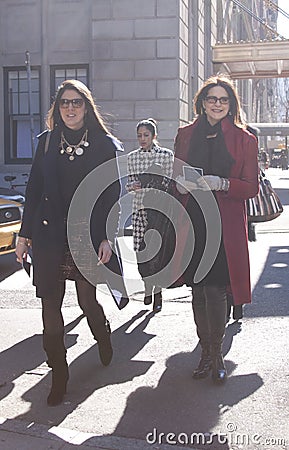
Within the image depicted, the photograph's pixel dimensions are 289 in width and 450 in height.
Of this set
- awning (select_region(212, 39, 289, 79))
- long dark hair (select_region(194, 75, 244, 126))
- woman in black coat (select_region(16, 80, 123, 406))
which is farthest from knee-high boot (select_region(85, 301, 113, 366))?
awning (select_region(212, 39, 289, 79))

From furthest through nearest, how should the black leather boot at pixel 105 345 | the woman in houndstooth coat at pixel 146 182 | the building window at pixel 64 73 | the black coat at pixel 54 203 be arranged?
the building window at pixel 64 73
the woman in houndstooth coat at pixel 146 182
the black leather boot at pixel 105 345
the black coat at pixel 54 203

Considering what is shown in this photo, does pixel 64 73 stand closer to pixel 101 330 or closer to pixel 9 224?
pixel 9 224

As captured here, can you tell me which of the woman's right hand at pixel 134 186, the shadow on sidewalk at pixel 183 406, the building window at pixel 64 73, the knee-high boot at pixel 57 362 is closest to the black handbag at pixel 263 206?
the woman's right hand at pixel 134 186

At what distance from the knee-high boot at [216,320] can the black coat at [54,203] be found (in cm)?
81

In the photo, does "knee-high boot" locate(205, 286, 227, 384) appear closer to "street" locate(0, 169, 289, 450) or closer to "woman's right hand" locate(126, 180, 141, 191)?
"street" locate(0, 169, 289, 450)

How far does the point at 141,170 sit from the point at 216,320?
2.58 m

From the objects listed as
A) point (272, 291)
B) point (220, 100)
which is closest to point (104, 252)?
point (220, 100)

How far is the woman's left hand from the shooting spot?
4496mm

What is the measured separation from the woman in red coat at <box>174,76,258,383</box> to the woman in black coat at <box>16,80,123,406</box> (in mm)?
548

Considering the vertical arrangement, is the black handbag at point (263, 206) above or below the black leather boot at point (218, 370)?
above

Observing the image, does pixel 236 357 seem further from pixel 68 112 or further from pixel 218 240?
pixel 68 112

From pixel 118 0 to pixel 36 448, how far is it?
16.2 metres

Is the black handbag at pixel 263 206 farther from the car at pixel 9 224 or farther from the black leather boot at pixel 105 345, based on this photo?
the car at pixel 9 224

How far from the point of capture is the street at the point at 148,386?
389cm
